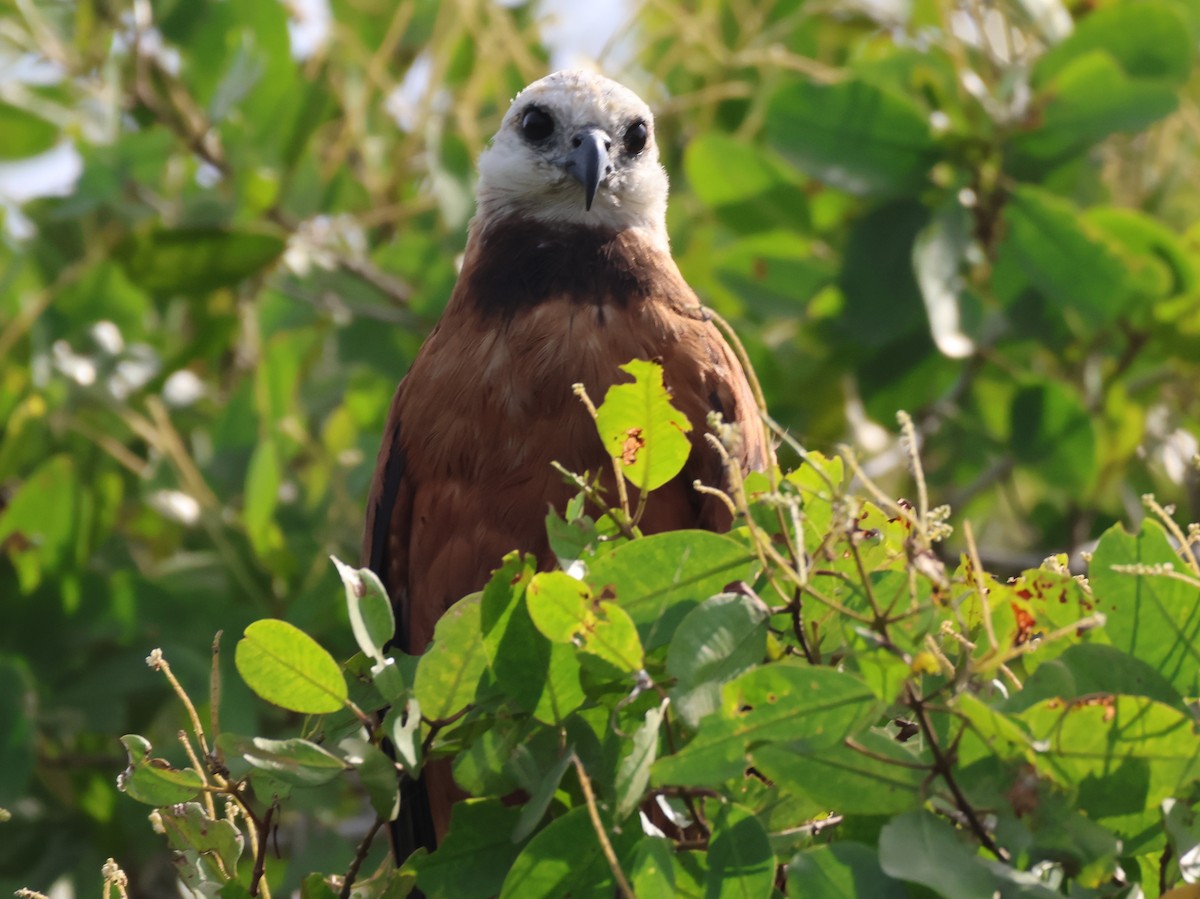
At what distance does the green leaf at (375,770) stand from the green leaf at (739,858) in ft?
1.47

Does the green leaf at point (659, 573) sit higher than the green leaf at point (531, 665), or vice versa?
the green leaf at point (659, 573)

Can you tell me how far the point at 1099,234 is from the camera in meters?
4.19

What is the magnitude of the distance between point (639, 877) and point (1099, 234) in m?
2.84

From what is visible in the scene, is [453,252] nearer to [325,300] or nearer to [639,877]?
[325,300]

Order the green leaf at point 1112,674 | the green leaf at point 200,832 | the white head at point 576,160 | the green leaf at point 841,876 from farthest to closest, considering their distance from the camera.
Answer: the white head at point 576,160
the green leaf at point 200,832
the green leaf at point 1112,674
the green leaf at point 841,876

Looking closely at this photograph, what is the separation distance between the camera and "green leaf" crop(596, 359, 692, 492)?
2240 mm

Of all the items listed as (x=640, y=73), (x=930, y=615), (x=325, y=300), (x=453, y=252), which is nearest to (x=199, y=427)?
(x=325, y=300)

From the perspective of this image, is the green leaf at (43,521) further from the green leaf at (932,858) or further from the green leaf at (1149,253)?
the green leaf at (932,858)

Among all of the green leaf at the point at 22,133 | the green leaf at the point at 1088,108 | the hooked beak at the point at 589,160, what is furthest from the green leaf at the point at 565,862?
the green leaf at the point at 22,133

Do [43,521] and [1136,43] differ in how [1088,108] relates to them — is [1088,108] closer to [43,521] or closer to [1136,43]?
[1136,43]

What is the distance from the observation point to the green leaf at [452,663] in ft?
6.78

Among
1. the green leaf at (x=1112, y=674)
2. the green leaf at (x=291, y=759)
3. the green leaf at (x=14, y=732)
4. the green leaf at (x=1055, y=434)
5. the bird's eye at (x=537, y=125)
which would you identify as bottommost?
the green leaf at (x=14, y=732)

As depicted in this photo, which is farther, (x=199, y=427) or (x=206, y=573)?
(x=199, y=427)

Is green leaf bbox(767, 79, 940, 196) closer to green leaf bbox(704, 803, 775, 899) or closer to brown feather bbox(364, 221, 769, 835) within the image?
brown feather bbox(364, 221, 769, 835)
